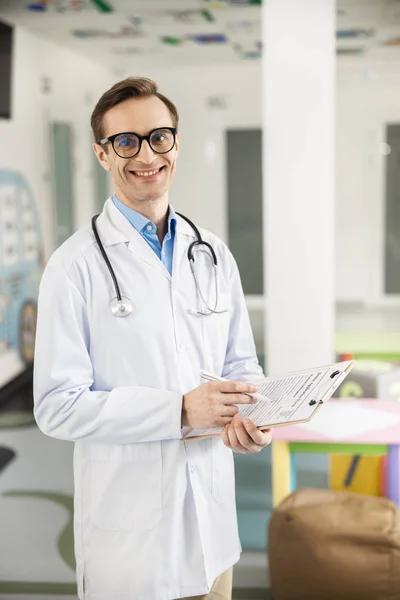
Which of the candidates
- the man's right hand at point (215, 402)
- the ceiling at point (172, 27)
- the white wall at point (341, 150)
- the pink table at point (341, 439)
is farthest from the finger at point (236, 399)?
the white wall at point (341, 150)

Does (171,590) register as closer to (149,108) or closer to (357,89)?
(149,108)

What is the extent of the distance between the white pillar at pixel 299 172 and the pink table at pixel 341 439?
10.8 inches

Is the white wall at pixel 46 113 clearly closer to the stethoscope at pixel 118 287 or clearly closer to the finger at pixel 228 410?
the stethoscope at pixel 118 287

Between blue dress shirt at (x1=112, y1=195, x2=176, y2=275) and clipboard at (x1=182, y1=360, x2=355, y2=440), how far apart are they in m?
0.29

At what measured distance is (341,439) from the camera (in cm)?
221

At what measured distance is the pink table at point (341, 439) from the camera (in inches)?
87.4

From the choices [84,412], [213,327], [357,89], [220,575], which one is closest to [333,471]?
[220,575]

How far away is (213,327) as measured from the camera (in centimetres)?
137

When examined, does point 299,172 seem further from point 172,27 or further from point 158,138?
point 172,27

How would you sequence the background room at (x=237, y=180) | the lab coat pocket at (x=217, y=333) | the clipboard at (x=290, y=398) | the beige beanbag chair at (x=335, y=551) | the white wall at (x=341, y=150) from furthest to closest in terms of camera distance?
the white wall at (x=341, y=150), the background room at (x=237, y=180), the beige beanbag chair at (x=335, y=551), the lab coat pocket at (x=217, y=333), the clipboard at (x=290, y=398)

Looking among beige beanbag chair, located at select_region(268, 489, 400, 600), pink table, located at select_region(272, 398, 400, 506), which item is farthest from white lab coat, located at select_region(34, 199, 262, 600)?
pink table, located at select_region(272, 398, 400, 506)

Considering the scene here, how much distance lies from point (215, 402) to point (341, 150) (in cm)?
477

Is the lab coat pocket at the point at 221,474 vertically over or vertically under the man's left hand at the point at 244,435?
under

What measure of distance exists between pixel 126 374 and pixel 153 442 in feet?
0.47
